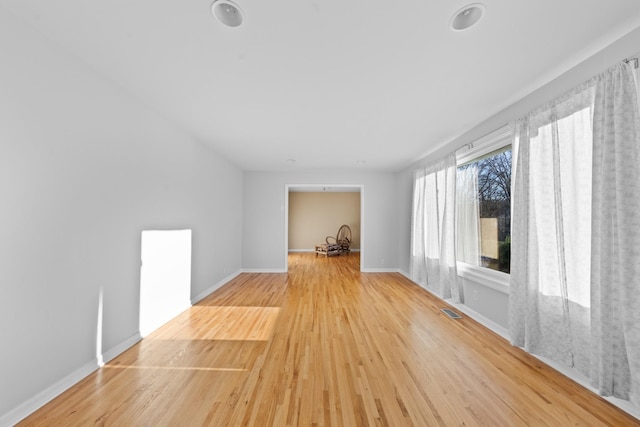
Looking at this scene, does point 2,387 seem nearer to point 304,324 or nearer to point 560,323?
point 304,324

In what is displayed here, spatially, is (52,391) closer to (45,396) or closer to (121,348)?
(45,396)

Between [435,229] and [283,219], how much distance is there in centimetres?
338

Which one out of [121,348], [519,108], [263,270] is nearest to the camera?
[121,348]

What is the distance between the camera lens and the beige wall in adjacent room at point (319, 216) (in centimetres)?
1023

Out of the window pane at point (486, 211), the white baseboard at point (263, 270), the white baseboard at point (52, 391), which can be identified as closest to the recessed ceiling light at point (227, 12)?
the white baseboard at point (52, 391)

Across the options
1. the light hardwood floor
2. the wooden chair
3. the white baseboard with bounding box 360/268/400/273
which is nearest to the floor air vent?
the light hardwood floor

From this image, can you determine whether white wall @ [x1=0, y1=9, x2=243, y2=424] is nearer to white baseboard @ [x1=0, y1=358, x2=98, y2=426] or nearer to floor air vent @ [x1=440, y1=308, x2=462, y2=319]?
white baseboard @ [x1=0, y1=358, x2=98, y2=426]

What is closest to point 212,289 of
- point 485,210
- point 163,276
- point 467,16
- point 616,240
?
point 163,276

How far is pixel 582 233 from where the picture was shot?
5.98ft

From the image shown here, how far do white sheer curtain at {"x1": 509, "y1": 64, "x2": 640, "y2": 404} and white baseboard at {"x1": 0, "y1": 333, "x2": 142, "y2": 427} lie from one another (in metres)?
3.65

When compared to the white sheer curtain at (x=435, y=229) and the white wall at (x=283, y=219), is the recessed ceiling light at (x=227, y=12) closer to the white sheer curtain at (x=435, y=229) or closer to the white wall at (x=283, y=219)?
the white sheer curtain at (x=435, y=229)

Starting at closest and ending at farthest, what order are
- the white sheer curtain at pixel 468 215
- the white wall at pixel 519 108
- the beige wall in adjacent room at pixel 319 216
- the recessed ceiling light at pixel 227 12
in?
the recessed ceiling light at pixel 227 12
the white wall at pixel 519 108
the white sheer curtain at pixel 468 215
the beige wall in adjacent room at pixel 319 216

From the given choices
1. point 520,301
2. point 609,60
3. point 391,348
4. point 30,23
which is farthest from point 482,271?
point 30,23

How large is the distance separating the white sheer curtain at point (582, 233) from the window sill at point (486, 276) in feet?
1.11
